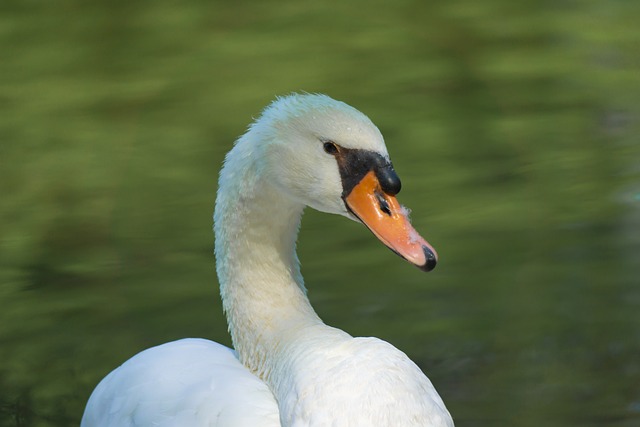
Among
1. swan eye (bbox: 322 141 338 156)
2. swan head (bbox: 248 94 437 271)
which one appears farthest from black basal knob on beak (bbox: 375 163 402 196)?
swan eye (bbox: 322 141 338 156)

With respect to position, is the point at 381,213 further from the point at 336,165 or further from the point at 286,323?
the point at 286,323

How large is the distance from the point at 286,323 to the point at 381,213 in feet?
1.40

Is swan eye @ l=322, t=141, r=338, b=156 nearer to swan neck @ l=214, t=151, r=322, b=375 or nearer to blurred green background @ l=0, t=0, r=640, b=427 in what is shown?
swan neck @ l=214, t=151, r=322, b=375

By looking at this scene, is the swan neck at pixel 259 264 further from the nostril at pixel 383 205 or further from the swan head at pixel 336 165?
the nostril at pixel 383 205

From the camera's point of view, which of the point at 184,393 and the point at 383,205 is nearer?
the point at 383,205

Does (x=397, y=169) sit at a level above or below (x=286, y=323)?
below

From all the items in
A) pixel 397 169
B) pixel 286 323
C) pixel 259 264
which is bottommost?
pixel 397 169

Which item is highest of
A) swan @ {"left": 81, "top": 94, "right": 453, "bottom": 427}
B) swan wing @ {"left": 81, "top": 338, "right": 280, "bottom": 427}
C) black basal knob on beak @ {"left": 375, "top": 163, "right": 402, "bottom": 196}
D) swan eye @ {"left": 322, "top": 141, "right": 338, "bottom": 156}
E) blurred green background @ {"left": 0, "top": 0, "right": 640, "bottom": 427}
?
swan eye @ {"left": 322, "top": 141, "right": 338, "bottom": 156}

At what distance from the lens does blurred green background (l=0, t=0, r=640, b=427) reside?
4.11 metres

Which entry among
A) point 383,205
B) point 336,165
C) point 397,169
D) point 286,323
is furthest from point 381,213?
point 397,169

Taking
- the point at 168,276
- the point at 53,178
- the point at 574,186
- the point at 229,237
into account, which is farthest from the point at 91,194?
the point at 229,237

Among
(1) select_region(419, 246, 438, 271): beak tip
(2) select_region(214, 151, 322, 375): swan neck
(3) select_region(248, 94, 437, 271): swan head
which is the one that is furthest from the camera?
(2) select_region(214, 151, 322, 375): swan neck

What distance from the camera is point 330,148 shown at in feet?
9.43

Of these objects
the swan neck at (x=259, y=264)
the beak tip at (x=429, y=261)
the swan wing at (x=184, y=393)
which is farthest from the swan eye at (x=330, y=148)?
the swan wing at (x=184, y=393)
